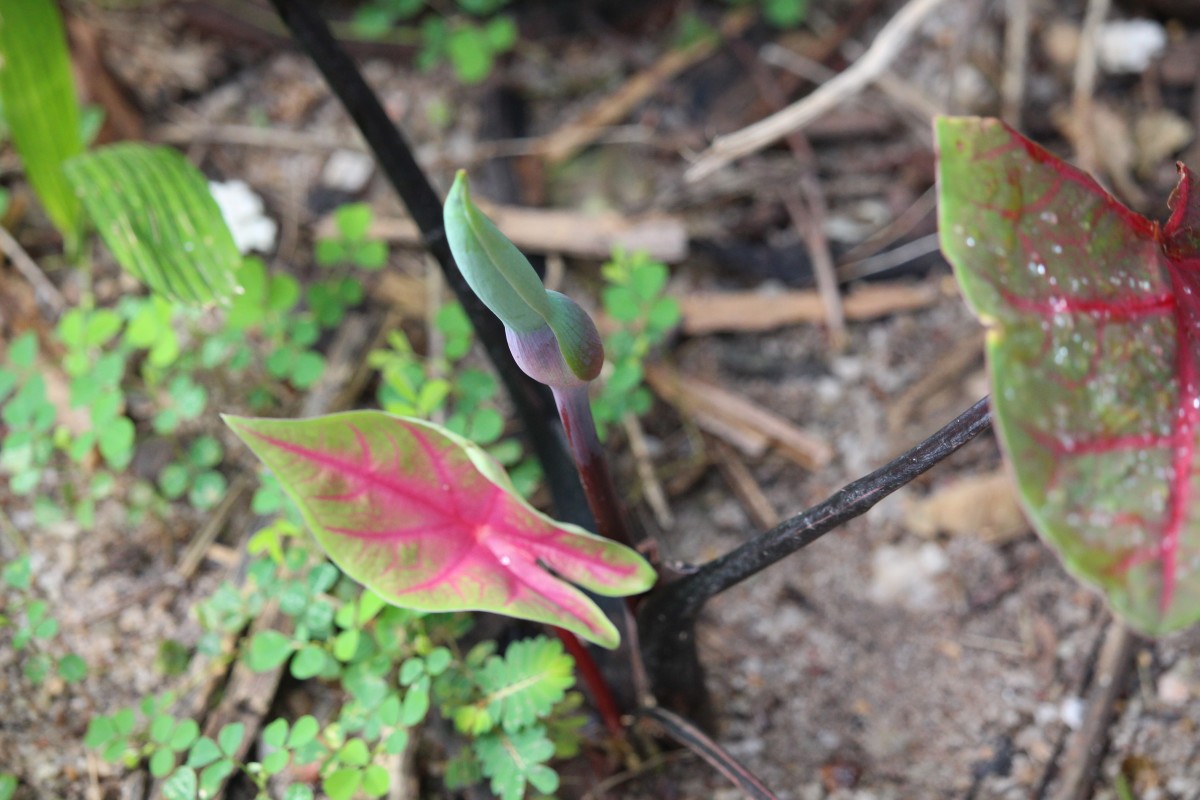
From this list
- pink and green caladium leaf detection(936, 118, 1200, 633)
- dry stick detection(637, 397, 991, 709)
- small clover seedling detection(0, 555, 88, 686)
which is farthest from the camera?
small clover seedling detection(0, 555, 88, 686)

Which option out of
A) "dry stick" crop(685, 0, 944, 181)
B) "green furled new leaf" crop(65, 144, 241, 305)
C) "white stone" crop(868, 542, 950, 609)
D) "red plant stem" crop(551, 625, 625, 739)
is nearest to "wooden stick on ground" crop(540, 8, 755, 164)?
"dry stick" crop(685, 0, 944, 181)

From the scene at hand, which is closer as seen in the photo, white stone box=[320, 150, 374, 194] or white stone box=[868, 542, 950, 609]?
white stone box=[868, 542, 950, 609]

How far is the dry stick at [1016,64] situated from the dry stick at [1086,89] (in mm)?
81

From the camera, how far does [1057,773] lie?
1014 mm

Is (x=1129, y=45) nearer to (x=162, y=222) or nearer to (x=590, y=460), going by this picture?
(x=590, y=460)

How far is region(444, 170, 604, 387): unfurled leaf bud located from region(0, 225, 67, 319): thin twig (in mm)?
1009

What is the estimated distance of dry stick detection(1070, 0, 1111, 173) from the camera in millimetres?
1490

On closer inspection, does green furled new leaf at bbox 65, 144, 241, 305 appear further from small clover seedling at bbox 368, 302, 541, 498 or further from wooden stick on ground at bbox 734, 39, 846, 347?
wooden stick on ground at bbox 734, 39, 846, 347

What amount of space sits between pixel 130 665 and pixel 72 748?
0.33ft

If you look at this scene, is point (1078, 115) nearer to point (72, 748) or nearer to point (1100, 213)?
point (1100, 213)

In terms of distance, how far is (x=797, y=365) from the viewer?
4.69 feet

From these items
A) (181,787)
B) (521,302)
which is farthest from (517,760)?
(521,302)

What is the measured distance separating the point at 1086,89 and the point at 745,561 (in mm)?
1178

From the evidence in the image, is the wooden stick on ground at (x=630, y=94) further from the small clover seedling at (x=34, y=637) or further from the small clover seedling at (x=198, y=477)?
the small clover seedling at (x=34, y=637)
